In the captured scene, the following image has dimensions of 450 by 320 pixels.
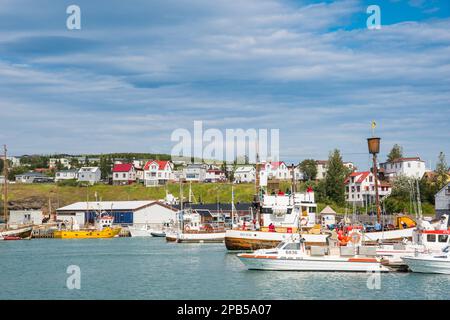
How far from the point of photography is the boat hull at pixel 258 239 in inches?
2606

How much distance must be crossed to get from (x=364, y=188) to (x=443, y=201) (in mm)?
38484

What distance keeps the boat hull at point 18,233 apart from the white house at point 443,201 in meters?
77.1

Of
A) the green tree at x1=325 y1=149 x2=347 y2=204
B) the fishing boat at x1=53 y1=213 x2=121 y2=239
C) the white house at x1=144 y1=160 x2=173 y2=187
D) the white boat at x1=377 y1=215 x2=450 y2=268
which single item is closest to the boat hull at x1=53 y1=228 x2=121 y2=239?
the fishing boat at x1=53 y1=213 x2=121 y2=239

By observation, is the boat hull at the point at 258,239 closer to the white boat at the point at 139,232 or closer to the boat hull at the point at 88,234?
the boat hull at the point at 88,234

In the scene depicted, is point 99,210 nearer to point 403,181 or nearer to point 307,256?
point 403,181

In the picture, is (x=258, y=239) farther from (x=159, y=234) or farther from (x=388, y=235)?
(x=159, y=234)

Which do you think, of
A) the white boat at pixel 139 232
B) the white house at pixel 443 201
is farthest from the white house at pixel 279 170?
the white house at pixel 443 201

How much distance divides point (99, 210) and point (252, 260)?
312ft

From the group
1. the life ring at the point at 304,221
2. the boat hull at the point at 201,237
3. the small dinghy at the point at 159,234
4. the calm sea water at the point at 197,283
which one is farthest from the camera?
the small dinghy at the point at 159,234

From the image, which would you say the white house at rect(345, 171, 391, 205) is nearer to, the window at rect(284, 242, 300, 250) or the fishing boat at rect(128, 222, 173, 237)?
the fishing boat at rect(128, 222, 173, 237)

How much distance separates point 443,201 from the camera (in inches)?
4200

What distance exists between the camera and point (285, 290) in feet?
141
